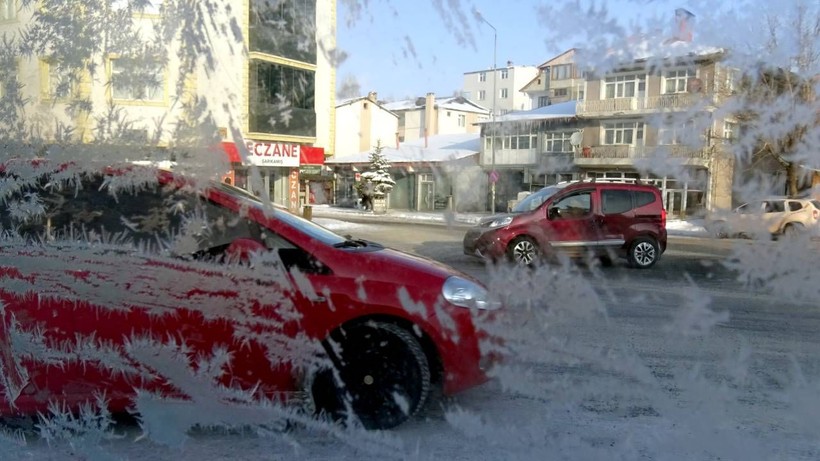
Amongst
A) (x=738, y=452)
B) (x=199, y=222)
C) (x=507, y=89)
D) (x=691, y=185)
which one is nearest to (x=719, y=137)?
(x=691, y=185)

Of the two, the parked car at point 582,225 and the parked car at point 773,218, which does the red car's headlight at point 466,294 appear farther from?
the parked car at point 773,218

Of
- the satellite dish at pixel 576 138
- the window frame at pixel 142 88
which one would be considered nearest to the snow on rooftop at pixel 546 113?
the satellite dish at pixel 576 138

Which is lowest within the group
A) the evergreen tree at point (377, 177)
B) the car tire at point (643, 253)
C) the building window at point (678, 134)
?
the car tire at point (643, 253)

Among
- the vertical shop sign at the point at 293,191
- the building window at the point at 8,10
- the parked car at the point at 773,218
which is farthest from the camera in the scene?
the vertical shop sign at the point at 293,191

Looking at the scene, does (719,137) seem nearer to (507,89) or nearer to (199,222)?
(507,89)

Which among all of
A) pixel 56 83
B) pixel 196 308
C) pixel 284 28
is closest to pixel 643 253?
pixel 284 28

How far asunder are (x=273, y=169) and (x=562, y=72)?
1.61 metres

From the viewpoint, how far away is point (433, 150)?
150 inches

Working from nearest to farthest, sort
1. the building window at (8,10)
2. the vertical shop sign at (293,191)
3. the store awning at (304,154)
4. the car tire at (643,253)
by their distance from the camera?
1. the store awning at (304,154)
2. the building window at (8,10)
3. the vertical shop sign at (293,191)
4. the car tire at (643,253)

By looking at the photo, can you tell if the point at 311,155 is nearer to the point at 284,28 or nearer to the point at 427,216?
the point at 284,28

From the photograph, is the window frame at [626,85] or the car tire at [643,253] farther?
the car tire at [643,253]

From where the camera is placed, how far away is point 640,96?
2760mm

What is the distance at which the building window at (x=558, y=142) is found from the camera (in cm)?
325

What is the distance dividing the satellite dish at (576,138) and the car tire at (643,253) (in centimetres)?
96
